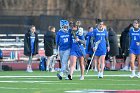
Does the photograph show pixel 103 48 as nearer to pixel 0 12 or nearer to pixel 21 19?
pixel 21 19

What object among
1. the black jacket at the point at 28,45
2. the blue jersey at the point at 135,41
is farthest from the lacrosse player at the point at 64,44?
the black jacket at the point at 28,45

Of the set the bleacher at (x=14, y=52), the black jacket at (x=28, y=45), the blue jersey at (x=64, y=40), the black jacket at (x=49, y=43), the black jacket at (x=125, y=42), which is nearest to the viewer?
the blue jersey at (x=64, y=40)

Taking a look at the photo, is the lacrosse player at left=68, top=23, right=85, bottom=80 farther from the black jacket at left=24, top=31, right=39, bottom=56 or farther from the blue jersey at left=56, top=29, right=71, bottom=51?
the black jacket at left=24, top=31, right=39, bottom=56

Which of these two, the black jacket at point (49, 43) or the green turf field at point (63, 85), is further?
the black jacket at point (49, 43)

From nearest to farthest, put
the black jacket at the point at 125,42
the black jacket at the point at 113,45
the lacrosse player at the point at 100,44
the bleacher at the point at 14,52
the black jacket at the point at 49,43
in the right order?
the lacrosse player at the point at 100,44, the black jacket at the point at 49,43, the black jacket at the point at 125,42, the black jacket at the point at 113,45, the bleacher at the point at 14,52

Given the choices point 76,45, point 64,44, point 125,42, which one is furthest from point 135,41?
point 125,42

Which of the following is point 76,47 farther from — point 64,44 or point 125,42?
point 125,42

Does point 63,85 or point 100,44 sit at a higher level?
point 100,44

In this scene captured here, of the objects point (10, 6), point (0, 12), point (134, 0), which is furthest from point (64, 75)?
point (134, 0)

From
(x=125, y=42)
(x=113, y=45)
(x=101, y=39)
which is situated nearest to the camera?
(x=101, y=39)

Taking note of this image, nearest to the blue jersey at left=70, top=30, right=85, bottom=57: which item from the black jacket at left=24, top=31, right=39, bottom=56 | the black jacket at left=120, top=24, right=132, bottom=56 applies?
the black jacket at left=24, top=31, right=39, bottom=56

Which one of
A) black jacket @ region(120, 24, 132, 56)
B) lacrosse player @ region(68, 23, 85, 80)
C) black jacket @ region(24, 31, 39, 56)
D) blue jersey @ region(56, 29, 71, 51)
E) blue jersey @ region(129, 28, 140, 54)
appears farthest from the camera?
black jacket @ region(120, 24, 132, 56)

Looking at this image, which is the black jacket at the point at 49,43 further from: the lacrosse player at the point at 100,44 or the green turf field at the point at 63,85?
the green turf field at the point at 63,85

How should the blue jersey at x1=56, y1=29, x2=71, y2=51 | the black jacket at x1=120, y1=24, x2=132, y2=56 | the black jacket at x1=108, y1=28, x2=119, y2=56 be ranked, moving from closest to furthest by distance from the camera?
the blue jersey at x1=56, y1=29, x2=71, y2=51 → the black jacket at x1=120, y1=24, x2=132, y2=56 → the black jacket at x1=108, y1=28, x2=119, y2=56
